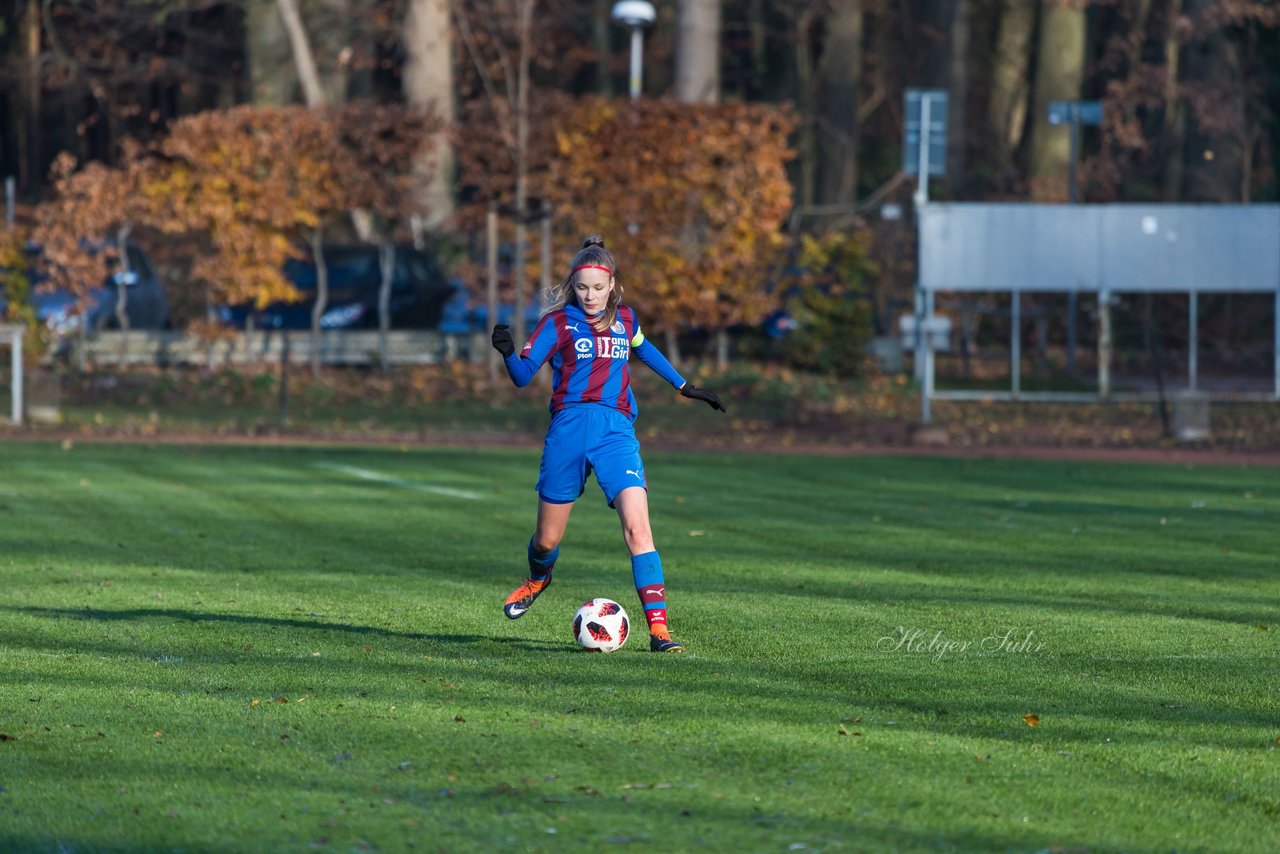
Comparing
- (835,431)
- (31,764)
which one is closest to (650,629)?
(31,764)

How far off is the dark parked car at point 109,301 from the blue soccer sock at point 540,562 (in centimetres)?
1966

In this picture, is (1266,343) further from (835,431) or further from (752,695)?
(752,695)

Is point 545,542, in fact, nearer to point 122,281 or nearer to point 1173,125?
point 122,281

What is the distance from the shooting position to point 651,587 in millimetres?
8750

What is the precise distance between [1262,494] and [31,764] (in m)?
13.1

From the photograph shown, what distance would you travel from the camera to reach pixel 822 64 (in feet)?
157

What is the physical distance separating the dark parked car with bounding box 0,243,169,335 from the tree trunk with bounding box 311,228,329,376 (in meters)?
2.76

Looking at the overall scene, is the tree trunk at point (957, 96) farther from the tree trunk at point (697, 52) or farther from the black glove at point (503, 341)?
the black glove at point (503, 341)

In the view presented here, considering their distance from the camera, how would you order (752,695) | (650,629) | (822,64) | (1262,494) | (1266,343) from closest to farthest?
(752,695) → (650,629) → (1262,494) → (1266,343) → (822,64)

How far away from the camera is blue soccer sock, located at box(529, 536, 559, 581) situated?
924cm

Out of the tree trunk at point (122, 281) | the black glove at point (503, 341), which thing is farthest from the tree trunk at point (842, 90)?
the black glove at point (503, 341)

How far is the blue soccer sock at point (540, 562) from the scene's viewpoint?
9242 millimetres

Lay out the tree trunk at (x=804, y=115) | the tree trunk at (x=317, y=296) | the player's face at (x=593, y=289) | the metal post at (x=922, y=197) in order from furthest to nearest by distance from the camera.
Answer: the tree trunk at (x=804, y=115) → the tree trunk at (x=317, y=296) → the metal post at (x=922, y=197) → the player's face at (x=593, y=289)

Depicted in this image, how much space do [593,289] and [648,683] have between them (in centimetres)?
181
